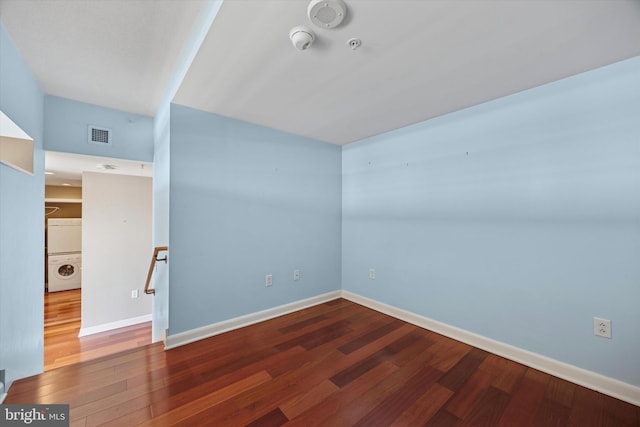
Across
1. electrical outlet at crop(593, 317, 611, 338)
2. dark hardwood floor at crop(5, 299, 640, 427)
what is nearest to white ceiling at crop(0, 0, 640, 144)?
electrical outlet at crop(593, 317, 611, 338)

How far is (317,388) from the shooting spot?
163 cm

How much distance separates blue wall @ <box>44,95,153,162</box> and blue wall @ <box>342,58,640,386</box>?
3.06 metres

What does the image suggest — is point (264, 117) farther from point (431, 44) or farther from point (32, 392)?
point (32, 392)

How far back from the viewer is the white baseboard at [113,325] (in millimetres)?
3665

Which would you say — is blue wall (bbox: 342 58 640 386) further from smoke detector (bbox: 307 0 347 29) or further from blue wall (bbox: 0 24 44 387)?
blue wall (bbox: 0 24 44 387)

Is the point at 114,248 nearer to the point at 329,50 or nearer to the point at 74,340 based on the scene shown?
the point at 74,340

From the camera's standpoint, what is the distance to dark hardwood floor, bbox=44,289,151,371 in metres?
3.12

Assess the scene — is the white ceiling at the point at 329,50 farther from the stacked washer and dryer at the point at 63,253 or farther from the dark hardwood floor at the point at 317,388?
the stacked washer and dryer at the point at 63,253

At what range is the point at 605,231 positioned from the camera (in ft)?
5.26

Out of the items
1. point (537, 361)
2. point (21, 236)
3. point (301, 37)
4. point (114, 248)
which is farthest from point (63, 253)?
point (537, 361)

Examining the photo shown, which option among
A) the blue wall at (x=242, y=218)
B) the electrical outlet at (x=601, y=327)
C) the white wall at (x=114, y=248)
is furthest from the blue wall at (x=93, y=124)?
the electrical outlet at (x=601, y=327)

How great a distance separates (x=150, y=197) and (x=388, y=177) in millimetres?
4168

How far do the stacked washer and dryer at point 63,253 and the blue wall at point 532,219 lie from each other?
7433 millimetres

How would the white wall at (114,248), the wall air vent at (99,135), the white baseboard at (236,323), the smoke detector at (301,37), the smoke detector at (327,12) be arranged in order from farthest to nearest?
the white wall at (114,248)
the wall air vent at (99,135)
the white baseboard at (236,323)
the smoke detector at (301,37)
the smoke detector at (327,12)
